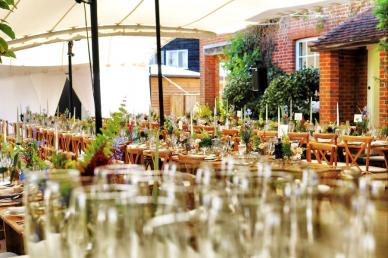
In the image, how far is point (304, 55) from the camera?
39.5 ft

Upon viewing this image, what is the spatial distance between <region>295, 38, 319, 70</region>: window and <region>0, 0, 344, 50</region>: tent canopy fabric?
3.54 metres

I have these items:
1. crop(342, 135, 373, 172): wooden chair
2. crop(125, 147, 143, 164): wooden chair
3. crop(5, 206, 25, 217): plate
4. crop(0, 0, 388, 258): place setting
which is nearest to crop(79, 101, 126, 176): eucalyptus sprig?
crop(0, 0, 388, 258): place setting

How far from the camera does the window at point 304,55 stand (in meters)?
11.8

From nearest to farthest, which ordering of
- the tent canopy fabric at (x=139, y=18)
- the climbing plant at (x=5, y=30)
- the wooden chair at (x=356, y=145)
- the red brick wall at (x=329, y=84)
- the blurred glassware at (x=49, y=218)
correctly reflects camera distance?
the blurred glassware at (x=49, y=218), the climbing plant at (x=5, y=30), the wooden chair at (x=356, y=145), the tent canopy fabric at (x=139, y=18), the red brick wall at (x=329, y=84)

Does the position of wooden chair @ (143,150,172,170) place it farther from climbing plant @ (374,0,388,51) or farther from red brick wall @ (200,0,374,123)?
red brick wall @ (200,0,374,123)

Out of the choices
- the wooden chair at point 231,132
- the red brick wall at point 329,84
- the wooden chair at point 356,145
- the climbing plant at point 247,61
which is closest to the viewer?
the wooden chair at point 356,145

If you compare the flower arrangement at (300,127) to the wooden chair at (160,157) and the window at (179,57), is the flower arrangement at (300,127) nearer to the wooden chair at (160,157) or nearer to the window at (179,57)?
the wooden chair at (160,157)

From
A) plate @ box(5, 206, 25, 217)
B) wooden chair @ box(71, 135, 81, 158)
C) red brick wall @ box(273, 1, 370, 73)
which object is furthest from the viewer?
red brick wall @ box(273, 1, 370, 73)

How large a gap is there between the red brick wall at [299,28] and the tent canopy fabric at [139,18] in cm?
303

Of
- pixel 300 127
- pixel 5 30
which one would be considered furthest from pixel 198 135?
pixel 5 30

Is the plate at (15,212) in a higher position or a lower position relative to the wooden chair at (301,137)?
lower

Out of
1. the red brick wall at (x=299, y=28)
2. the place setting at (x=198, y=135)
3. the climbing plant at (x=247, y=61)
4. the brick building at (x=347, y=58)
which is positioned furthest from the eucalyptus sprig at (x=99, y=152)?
the climbing plant at (x=247, y=61)

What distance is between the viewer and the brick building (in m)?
9.11

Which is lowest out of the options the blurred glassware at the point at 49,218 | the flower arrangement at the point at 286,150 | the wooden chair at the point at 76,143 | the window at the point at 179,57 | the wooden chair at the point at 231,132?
the wooden chair at the point at 76,143
